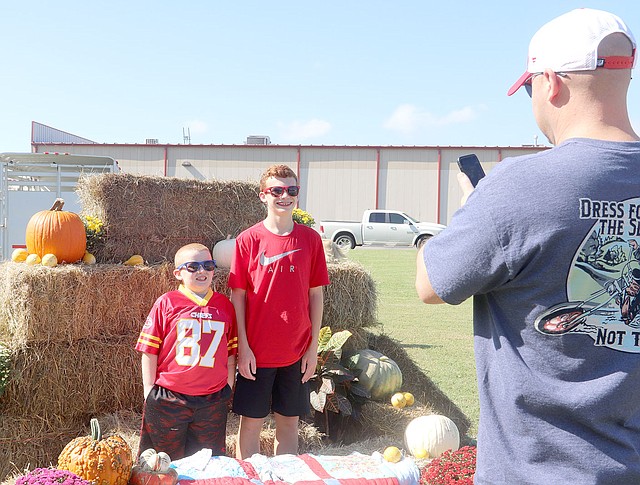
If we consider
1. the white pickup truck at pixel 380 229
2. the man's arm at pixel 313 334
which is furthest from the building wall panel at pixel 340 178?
the man's arm at pixel 313 334

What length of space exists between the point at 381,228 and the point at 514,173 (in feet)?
73.4

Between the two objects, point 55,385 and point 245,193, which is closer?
point 55,385

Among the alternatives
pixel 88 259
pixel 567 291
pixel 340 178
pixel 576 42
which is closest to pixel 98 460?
pixel 88 259

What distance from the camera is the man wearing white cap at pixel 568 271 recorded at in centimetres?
124

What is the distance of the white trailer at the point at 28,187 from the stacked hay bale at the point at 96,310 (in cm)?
445

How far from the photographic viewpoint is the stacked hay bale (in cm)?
439

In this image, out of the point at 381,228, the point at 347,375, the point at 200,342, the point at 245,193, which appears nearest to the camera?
the point at 200,342

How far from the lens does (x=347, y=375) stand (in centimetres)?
489

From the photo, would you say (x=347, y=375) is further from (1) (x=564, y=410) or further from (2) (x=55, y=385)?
(1) (x=564, y=410)

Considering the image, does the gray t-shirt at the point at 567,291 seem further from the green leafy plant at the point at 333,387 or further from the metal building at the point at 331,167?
the metal building at the point at 331,167

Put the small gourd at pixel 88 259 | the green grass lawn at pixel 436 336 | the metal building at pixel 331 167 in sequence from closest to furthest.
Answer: the small gourd at pixel 88 259 → the green grass lawn at pixel 436 336 → the metal building at pixel 331 167

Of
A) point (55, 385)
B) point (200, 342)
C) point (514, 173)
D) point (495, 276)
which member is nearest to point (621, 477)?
point (495, 276)

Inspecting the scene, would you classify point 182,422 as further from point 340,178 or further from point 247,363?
point 340,178

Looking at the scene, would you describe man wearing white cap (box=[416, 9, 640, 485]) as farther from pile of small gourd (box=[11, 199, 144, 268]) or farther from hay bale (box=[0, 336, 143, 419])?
pile of small gourd (box=[11, 199, 144, 268])
